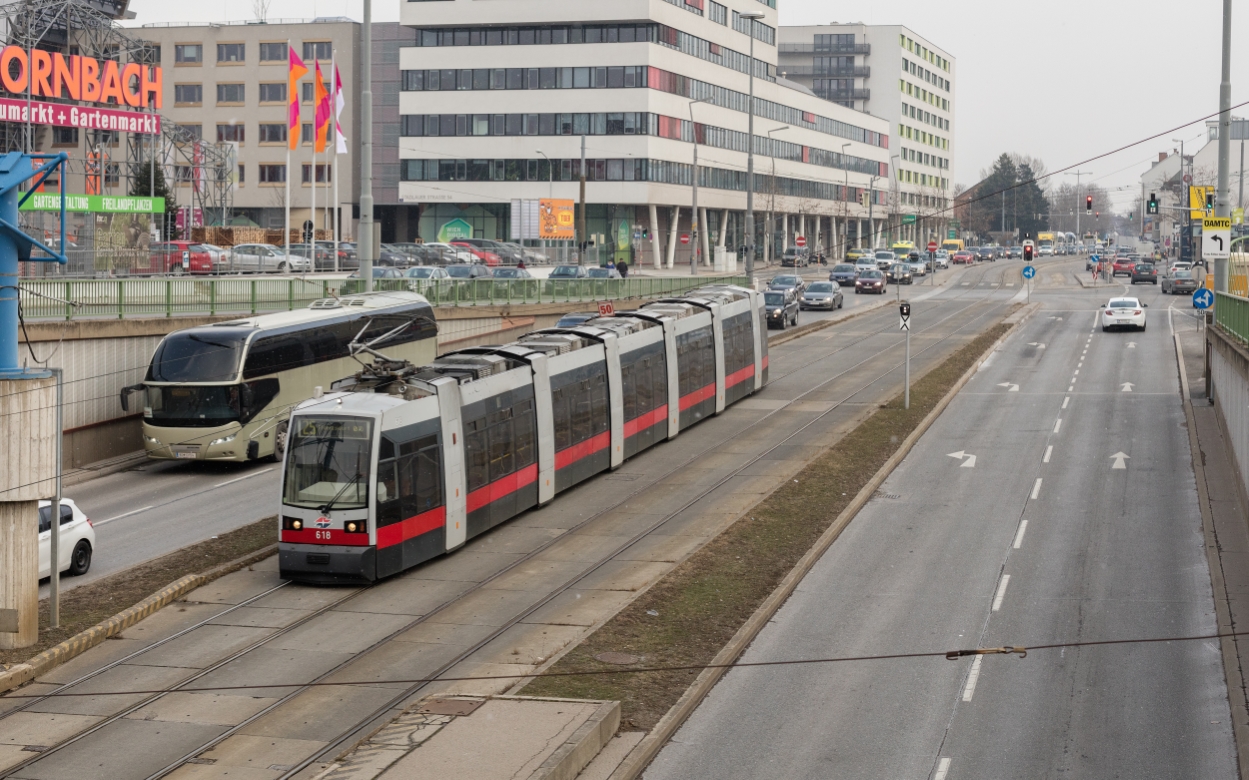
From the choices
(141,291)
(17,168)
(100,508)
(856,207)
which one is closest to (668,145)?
(856,207)

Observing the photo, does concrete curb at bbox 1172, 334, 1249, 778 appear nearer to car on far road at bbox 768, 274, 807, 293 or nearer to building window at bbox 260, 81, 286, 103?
car on far road at bbox 768, 274, 807, 293

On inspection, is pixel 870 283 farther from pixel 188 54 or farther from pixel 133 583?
pixel 133 583

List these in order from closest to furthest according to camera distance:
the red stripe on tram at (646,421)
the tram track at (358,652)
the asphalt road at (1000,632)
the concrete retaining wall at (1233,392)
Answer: the tram track at (358,652) < the asphalt road at (1000,632) < the concrete retaining wall at (1233,392) < the red stripe on tram at (646,421)

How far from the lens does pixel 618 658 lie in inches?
666

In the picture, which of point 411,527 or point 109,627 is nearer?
point 109,627

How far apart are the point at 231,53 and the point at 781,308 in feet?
217

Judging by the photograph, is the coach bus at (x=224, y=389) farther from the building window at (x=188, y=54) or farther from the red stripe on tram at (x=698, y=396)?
the building window at (x=188, y=54)

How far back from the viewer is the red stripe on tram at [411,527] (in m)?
20.9

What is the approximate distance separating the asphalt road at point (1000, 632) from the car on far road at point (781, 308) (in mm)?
25424

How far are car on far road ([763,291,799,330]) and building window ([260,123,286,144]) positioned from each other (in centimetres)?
5926

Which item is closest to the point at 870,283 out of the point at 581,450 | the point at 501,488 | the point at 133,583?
the point at 581,450

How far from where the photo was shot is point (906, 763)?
13938 millimetres

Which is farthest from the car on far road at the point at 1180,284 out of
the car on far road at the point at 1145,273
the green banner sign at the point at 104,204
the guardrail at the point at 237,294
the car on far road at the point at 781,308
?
the green banner sign at the point at 104,204

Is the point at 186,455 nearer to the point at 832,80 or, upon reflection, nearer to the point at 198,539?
the point at 198,539
